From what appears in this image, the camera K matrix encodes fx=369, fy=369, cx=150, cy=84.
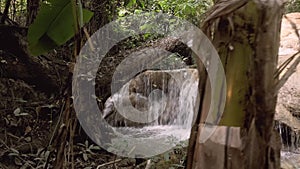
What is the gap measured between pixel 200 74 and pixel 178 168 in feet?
4.71

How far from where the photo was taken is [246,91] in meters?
0.56

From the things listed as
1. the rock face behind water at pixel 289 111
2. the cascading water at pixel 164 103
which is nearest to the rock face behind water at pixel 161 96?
the cascading water at pixel 164 103

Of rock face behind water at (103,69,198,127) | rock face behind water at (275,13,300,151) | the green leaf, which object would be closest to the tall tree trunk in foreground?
the green leaf

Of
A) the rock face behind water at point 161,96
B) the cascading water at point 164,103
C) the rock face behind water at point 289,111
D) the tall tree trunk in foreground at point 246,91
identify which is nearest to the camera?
the tall tree trunk in foreground at point 246,91

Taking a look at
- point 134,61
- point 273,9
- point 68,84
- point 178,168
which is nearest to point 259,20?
point 273,9

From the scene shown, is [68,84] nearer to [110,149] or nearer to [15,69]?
[110,149]

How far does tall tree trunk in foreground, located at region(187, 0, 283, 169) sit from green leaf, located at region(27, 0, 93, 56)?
57 cm

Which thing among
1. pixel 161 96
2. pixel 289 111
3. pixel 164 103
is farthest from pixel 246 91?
pixel 161 96

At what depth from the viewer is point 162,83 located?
409 cm

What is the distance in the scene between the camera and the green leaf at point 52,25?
1.03 meters

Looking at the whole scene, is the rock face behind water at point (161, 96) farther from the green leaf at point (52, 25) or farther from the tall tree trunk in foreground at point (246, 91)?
the tall tree trunk in foreground at point (246, 91)

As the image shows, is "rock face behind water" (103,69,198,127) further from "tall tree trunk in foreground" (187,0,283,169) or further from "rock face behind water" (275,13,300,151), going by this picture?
"tall tree trunk in foreground" (187,0,283,169)

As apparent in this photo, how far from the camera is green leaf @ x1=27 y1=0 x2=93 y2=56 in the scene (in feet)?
3.39

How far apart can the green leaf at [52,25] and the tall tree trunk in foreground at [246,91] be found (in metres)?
0.57
